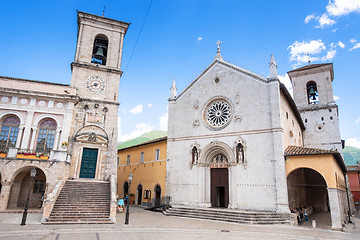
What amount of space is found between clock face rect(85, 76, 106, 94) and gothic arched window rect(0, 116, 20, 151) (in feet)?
21.1

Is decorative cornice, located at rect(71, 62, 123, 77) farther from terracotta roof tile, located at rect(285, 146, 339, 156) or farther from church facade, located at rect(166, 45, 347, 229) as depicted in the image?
terracotta roof tile, located at rect(285, 146, 339, 156)

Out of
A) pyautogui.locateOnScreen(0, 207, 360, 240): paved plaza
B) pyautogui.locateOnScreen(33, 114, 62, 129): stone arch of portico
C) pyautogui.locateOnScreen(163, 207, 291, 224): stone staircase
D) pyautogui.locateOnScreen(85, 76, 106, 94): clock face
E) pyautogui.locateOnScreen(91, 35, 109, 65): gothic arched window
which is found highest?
pyautogui.locateOnScreen(91, 35, 109, 65): gothic arched window

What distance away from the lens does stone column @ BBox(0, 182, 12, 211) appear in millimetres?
16359

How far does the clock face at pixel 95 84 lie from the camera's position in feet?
75.0

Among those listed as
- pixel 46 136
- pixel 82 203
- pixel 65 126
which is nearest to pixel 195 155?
pixel 82 203

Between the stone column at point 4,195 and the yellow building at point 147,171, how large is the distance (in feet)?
39.3

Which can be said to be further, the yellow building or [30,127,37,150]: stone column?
the yellow building

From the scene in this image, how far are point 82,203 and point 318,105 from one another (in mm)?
27704

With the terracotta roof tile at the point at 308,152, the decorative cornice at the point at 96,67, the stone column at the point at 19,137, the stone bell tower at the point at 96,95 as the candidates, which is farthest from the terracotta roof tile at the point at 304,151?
the stone column at the point at 19,137

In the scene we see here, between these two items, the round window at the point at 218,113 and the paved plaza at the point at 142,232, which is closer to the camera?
the paved plaza at the point at 142,232

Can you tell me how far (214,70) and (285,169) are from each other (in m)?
10.6

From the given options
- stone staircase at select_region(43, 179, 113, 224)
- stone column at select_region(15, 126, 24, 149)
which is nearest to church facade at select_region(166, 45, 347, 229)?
stone staircase at select_region(43, 179, 113, 224)

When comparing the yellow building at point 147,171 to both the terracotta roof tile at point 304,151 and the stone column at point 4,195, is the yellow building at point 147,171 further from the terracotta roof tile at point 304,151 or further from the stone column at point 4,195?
the stone column at point 4,195

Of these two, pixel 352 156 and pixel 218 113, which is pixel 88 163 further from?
pixel 352 156
